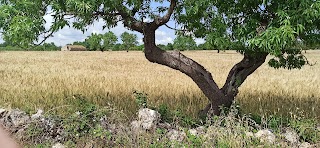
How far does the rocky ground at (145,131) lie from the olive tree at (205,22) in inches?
49.9

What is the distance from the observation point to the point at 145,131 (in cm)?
618

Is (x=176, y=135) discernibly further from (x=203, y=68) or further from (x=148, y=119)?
(x=203, y=68)

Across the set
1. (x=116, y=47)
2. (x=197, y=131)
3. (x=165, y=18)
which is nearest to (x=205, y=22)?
(x=165, y=18)

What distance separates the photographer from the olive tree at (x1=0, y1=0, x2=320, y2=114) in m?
5.66

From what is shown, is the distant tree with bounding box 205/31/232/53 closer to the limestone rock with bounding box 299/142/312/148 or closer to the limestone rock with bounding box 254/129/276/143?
the limestone rock with bounding box 254/129/276/143

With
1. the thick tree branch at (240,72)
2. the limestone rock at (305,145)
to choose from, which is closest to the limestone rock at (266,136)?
the limestone rock at (305,145)

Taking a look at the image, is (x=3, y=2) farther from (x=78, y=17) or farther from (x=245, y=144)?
(x=245, y=144)

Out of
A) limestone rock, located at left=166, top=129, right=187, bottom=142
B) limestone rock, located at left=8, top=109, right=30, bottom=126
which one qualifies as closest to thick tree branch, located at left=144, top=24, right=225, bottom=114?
limestone rock, located at left=166, top=129, right=187, bottom=142

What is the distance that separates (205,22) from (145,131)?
2.35 meters

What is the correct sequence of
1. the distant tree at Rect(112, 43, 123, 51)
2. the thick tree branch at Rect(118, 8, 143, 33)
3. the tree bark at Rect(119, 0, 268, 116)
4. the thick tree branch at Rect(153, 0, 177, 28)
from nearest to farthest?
1. the thick tree branch at Rect(118, 8, 143, 33)
2. the thick tree branch at Rect(153, 0, 177, 28)
3. the tree bark at Rect(119, 0, 268, 116)
4. the distant tree at Rect(112, 43, 123, 51)

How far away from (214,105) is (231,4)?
2.25 meters

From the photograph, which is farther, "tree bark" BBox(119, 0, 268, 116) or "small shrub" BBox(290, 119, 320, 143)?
"tree bark" BBox(119, 0, 268, 116)

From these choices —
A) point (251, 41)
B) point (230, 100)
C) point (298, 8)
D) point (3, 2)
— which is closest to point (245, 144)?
point (251, 41)

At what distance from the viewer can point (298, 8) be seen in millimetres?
6000
